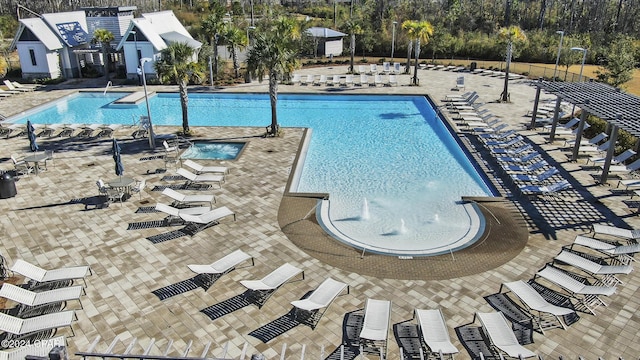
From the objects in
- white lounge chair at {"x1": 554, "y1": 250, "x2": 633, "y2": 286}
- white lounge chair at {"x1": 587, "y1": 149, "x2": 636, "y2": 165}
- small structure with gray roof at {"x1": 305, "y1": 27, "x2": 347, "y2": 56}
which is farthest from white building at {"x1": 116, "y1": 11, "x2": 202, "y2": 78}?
white lounge chair at {"x1": 554, "y1": 250, "x2": 633, "y2": 286}

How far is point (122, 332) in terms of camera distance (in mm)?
10305

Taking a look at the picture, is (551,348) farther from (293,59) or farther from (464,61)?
(464,61)

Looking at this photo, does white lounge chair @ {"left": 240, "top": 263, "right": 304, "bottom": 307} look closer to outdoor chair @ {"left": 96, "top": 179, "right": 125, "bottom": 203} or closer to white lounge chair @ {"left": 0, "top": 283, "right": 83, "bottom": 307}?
white lounge chair @ {"left": 0, "top": 283, "right": 83, "bottom": 307}

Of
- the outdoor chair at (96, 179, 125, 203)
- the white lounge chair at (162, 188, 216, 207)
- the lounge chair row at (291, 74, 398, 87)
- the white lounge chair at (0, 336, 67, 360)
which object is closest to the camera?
the white lounge chair at (0, 336, 67, 360)

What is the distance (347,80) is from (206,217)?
24.1 m

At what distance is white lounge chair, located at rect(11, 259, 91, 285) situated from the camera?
454 inches

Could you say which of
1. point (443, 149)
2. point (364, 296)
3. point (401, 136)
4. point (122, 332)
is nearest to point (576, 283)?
point (364, 296)

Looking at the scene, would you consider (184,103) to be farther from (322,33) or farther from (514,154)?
(322,33)

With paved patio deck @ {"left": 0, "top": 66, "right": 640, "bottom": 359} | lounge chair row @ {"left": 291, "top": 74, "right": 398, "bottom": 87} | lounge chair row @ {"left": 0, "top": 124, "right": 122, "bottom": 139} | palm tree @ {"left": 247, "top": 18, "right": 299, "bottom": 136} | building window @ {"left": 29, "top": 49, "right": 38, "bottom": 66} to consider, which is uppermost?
palm tree @ {"left": 247, "top": 18, "right": 299, "bottom": 136}

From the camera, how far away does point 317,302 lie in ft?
35.4

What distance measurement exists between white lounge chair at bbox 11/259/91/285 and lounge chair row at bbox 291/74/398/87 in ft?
87.6

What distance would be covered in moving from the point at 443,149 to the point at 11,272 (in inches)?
711

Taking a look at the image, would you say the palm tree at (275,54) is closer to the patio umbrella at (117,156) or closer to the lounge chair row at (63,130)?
the patio umbrella at (117,156)

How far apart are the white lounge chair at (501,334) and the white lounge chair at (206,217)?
8.30 metres
